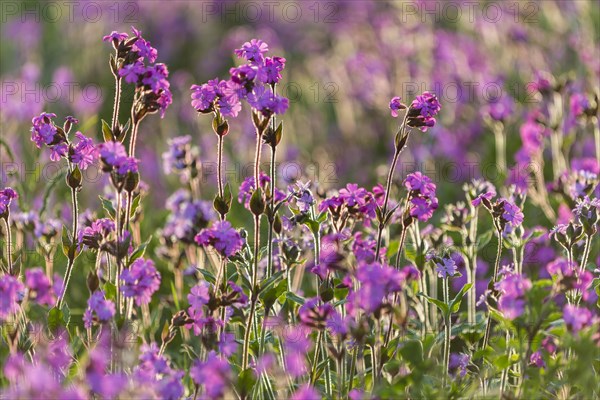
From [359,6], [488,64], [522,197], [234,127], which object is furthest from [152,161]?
[522,197]

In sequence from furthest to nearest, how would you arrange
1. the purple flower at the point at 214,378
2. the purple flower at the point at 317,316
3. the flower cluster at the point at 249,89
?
the flower cluster at the point at 249,89 < the purple flower at the point at 317,316 < the purple flower at the point at 214,378

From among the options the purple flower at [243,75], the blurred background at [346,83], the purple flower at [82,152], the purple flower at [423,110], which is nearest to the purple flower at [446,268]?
the purple flower at [423,110]

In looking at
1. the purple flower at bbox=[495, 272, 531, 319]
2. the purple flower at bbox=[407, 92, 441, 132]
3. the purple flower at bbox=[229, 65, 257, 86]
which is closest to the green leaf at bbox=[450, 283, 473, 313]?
the purple flower at bbox=[495, 272, 531, 319]

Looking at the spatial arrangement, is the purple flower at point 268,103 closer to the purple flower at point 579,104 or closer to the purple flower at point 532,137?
the purple flower at point 579,104

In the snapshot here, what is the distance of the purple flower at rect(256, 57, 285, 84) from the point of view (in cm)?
248

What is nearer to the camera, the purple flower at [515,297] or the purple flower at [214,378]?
the purple flower at [214,378]

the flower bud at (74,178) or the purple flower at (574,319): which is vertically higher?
the flower bud at (74,178)

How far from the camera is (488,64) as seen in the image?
7.70 metres

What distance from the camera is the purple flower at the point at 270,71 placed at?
8.14ft

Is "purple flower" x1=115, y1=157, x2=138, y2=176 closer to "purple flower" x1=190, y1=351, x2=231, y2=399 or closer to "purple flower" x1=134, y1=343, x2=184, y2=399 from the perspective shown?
"purple flower" x1=134, y1=343, x2=184, y2=399

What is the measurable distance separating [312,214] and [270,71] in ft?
1.61

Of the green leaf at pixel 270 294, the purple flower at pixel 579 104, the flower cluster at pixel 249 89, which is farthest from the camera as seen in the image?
the purple flower at pixel 579 104

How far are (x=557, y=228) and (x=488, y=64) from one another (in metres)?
5.17

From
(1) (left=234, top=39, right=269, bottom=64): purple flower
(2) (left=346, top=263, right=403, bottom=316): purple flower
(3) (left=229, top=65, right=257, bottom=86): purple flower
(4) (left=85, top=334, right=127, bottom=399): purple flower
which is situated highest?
(1) (left=234, top=39, right=269, bottom=64): purple flower
